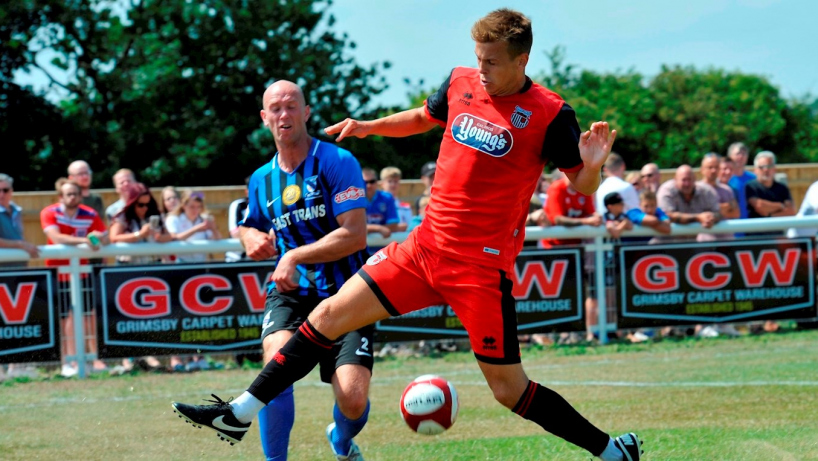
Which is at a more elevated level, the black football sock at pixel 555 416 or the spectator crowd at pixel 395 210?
the spectator crowd at pixel 395 210

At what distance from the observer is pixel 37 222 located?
1550 centimetres

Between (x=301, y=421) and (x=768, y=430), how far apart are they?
3.41 m

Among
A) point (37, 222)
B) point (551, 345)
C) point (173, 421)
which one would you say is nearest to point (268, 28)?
point (37, 222)

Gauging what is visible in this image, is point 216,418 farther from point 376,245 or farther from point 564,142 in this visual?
point 376,245

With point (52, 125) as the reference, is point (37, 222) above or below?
below

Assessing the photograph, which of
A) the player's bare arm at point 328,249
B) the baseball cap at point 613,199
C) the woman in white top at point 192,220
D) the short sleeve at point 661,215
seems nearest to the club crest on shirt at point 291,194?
the player's bare arm at point 328,249

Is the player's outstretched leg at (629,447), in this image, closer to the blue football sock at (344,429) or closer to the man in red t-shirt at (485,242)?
the man in red t-shirt at (485,242)

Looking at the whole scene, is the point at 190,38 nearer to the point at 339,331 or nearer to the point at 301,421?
the point at 301,421

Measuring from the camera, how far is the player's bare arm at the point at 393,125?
5891mm

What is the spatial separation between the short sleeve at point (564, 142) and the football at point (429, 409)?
1414 millimetres

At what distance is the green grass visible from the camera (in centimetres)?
686

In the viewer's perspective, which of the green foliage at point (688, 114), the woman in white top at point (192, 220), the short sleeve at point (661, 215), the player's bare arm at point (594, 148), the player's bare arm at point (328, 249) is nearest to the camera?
the player's bare arm at point (594, 148)

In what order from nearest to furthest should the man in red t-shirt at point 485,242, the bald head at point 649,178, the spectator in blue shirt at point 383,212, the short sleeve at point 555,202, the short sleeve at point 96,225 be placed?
the man in red t-shirt at point 485,242, the short sleeve at point 96,225, the spectator in blue shirt at point 383,212, the short sleeve at point 555,202, the bald head at point 649,178

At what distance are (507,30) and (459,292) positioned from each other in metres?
1.31
